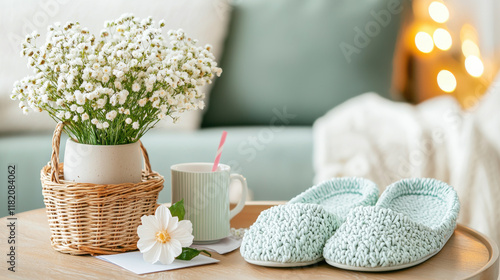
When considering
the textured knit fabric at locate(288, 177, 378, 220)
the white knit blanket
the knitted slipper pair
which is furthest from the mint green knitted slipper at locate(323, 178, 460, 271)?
the white knit blanket

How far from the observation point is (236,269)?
76 centimetres

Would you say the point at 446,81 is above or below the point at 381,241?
above

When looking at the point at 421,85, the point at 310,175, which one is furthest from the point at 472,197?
the point at 421,85

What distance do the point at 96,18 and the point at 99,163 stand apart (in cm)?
125

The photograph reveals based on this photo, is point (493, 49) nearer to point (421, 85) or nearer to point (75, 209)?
point (421, 85)

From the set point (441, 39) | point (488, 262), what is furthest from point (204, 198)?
point (441, 39)

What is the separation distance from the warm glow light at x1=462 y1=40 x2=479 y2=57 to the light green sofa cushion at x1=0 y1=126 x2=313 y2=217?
1.17m

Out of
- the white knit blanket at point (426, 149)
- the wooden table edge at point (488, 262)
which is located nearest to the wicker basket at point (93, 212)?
the wooden table edge at point (488, 262)

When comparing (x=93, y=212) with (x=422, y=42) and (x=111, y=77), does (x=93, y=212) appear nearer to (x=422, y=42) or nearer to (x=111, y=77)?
(x=111, y=77)

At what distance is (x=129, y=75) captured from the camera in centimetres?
78

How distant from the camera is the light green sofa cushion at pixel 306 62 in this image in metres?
1.99

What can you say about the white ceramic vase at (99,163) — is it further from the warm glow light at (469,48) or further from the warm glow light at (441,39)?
the warm glow light at (469,48)

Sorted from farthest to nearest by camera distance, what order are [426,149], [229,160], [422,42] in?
[422,42] → [229,160] → [426,149]

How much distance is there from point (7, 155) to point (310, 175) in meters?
0.87
